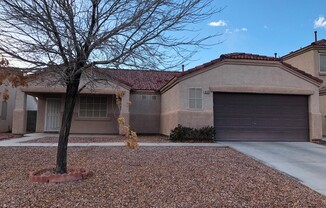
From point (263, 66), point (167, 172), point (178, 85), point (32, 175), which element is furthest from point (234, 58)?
point (32, 175)

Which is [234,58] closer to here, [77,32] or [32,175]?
[77,32]

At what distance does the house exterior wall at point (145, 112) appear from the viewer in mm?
21500

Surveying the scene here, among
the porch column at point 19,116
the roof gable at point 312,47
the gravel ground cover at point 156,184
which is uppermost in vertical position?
the roof gable at point 312,47

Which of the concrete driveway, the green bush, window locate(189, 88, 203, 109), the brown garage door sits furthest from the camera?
the brown garage door

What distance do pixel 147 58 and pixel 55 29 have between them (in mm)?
2243

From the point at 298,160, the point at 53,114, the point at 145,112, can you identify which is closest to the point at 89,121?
the point at 53,114

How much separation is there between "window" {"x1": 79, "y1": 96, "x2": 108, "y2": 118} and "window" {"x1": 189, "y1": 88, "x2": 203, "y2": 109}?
24.0 feet

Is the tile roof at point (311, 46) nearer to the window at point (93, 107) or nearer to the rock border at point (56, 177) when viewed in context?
the window at point (93, 107)

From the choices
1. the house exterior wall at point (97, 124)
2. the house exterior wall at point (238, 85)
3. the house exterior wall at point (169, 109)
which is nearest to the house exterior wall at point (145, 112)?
the house exterior wall at point (169, 109)

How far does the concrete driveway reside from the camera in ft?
28.4

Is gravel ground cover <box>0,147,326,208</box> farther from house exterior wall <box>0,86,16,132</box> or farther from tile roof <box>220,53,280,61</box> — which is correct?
house exterior wall <box>0,86,16,132</box>

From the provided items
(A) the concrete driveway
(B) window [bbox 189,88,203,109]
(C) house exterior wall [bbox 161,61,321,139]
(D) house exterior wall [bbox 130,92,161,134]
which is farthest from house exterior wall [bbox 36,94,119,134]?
(A) the concrete driveway

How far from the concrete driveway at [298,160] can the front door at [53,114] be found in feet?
42.7

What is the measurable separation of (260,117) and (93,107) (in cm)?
1093
